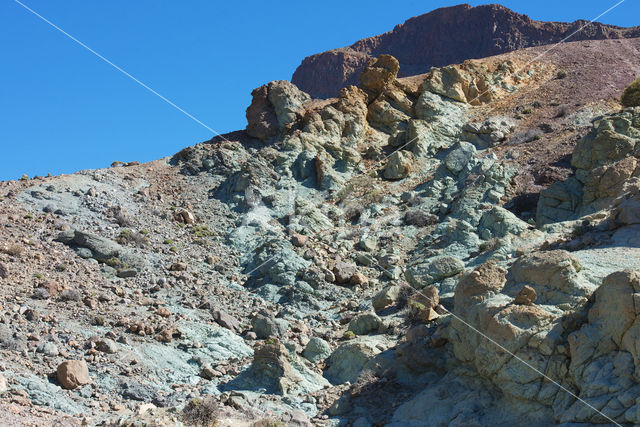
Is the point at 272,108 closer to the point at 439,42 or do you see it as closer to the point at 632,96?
the point at 632,96

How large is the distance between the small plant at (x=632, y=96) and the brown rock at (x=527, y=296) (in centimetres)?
2011

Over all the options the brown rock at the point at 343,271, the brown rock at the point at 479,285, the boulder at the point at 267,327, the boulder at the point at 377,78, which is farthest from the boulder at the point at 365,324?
the boulder at the point at 377,78

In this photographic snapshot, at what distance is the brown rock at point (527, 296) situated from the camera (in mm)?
11992

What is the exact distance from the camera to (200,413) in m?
12.3

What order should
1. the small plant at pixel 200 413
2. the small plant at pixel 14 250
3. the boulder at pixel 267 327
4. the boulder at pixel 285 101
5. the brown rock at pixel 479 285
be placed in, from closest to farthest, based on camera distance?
the small plant at pixel 200 413
the brown rock at pixel 479 285
the boulder at pixel 267 327
the small plant at pixel 14 250
the boulder at pixel 285 101

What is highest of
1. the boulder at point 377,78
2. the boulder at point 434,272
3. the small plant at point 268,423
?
the boulder at point 377,78

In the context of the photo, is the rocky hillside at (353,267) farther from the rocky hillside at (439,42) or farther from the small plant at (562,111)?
the rocky hillside at (439,42)

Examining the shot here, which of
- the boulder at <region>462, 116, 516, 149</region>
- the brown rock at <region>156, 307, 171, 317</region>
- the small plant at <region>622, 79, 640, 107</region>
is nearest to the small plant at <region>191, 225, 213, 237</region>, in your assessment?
the brown rock at <region>156, 307, 171, 317</region>

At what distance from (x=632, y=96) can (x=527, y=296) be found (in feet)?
68.4

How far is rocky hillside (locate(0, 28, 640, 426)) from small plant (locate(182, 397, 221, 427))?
6 centimetres

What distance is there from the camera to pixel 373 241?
76.0 feet

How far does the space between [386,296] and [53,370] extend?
8.98m

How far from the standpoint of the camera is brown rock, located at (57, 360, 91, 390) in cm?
1274

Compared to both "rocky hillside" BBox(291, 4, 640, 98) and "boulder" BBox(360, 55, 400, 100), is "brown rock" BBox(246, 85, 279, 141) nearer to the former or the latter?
"boulder" BBox(360, 55, 400, 100)
